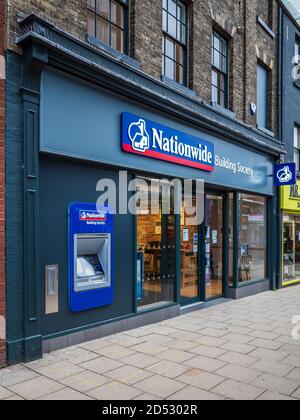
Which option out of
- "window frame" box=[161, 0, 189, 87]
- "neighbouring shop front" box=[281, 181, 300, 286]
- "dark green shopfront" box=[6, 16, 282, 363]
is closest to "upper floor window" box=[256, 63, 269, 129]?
"neighbouring shop front" box=[281, 181, 300, 286]

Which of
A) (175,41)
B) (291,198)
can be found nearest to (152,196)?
(175,41)

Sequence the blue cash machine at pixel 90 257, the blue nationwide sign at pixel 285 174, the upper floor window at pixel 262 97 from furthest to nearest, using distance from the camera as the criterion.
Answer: the upper floor window at pixel 262 97 → the blue nationwide sign at pixel 285 174 → the blue cash machine at pixel 90 257

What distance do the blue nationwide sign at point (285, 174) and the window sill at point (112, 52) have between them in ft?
20.1

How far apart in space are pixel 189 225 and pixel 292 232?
579 cm

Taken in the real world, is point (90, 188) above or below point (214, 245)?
above

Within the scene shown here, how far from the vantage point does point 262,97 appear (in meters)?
11.8

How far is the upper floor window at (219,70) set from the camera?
954cm

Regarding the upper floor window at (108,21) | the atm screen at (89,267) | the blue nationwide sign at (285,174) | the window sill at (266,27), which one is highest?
the window sill at (266,27)

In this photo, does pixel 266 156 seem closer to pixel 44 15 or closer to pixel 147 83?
pixel 147 83

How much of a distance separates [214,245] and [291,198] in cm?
413

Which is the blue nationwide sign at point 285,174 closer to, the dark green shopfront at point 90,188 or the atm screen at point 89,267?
the dark green shopfront at point 90,188

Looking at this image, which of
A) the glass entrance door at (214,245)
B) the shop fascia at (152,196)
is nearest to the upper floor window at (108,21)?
the shop fascia at (152,196)

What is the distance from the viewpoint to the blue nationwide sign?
11.1 m

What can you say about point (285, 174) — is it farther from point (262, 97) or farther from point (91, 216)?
point (91, 216)
